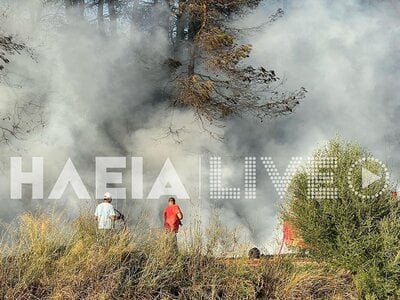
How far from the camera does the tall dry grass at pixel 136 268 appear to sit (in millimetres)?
8297

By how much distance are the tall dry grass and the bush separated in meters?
0.80

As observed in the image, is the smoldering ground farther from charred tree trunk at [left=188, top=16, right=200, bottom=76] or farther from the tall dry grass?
the tall dry grass

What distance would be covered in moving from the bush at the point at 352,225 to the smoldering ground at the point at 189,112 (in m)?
4.74

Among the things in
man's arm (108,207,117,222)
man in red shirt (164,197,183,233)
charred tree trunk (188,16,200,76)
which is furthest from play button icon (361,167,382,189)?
charred tree trunk (188,16,200,76)

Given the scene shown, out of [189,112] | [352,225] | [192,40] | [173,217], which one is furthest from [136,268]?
[192,40]

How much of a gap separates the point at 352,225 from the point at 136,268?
3.64m

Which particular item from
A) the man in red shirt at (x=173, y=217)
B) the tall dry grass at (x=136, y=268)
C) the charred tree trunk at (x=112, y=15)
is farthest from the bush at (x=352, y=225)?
the charred tree trunk at (x=112, y=15)

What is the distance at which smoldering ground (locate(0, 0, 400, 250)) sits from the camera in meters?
17.2

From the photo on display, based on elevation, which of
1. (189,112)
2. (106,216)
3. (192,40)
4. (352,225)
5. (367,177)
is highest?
(192,40)

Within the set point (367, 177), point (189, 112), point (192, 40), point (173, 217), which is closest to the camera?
point (367, 177)

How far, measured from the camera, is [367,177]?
36.7ft

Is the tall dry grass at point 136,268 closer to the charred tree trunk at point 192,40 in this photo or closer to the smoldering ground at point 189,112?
the smoldering ground at point 189,112

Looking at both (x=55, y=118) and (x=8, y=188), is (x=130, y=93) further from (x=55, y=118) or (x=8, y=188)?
(x=8, y=188)

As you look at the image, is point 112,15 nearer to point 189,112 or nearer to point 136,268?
point 189,112
